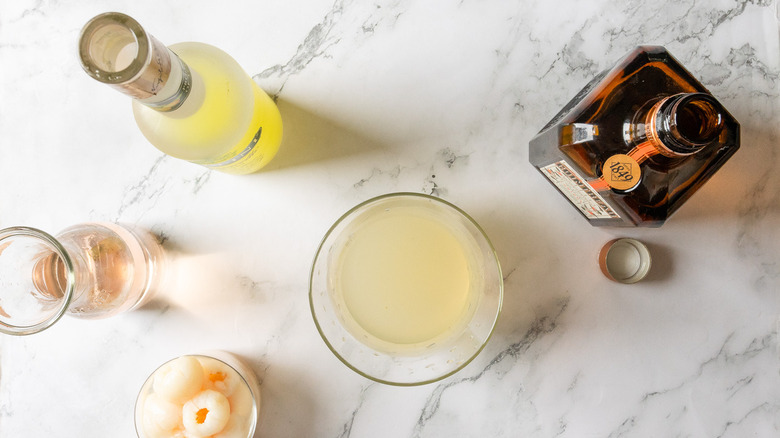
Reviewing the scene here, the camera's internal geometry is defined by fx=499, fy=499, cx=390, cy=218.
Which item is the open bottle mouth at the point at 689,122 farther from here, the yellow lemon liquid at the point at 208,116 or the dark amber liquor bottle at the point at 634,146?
the yellow lemon liquid at the point at 208,116

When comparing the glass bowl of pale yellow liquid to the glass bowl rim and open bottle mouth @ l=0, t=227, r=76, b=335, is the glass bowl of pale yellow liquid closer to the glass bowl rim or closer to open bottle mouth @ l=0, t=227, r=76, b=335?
the glass bowl rim

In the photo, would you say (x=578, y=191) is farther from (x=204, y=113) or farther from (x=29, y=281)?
(x=29, y=281)

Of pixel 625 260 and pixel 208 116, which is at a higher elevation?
pixel 208 116

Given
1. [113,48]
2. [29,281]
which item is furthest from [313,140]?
[29,281]

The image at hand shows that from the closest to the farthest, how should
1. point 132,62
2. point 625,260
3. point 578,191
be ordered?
point 132,62
point 578,191
point 625,260

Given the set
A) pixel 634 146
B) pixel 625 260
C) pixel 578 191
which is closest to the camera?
pixel 634 146

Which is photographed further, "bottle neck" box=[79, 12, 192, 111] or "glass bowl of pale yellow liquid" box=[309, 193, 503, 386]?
"glass bowl of pale yellow liquid" box=[309, 193, 503, 386]

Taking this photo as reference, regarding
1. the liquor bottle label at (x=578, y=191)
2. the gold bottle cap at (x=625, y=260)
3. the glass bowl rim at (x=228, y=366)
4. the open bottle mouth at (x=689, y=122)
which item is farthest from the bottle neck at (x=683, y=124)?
the glass bowl rim at (x=228, y=366)

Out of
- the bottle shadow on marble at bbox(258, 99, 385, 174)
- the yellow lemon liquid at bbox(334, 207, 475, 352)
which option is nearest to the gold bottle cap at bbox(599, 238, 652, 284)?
the yellow lemon liquid at bbox(334, 207, 475, 352)
